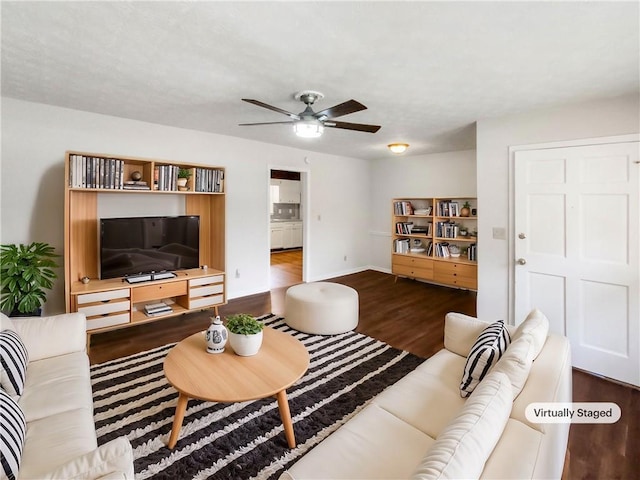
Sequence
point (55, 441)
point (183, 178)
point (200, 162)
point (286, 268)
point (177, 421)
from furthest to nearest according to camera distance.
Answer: point (286, 268) → point (200, 162) → point (183, 178) → point (177, 421) → point (55, 441)

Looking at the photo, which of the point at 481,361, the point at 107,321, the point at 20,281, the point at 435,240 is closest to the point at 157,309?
the point at 107,321

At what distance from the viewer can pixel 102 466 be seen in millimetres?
989

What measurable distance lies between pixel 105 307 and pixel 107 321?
0.47 feet

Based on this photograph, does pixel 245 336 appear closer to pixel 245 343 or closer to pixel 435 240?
pixel 245 343

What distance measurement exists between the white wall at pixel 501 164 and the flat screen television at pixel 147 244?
3.26m

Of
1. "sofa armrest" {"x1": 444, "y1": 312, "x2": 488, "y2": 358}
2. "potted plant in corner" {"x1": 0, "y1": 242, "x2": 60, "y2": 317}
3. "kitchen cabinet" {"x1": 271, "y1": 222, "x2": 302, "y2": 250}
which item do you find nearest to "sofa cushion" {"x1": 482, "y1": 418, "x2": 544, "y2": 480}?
"sofa armrest" {"x1": 444, "y1": 312, "x2": 488, "y2": 358}

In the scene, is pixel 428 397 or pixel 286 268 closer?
pixel 428 397

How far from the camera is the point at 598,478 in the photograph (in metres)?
1.68

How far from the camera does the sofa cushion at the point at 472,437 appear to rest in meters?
0.86

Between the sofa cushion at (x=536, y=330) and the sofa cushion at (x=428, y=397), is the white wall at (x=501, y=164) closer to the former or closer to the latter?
the sofa cushion at (x=536, y=330)

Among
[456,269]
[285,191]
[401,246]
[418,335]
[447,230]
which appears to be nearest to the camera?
[418,335]

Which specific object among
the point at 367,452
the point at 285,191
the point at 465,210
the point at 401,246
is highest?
the point at 285,191

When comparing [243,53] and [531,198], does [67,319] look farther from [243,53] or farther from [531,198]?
[531,198]

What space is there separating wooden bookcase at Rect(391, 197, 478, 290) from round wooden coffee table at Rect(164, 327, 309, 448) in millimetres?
3706
